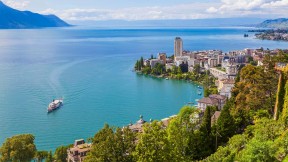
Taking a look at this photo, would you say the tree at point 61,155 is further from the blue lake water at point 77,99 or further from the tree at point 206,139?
the tree at point 206,139

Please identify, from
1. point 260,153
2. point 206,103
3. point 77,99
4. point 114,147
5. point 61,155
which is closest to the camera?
point 260,153

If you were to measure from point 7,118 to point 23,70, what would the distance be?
18919mm

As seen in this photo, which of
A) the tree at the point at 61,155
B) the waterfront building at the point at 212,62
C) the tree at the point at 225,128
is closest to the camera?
the tree at the point at 225,128

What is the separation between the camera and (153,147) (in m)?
7.05

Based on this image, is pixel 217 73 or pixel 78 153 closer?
pixel 78 153

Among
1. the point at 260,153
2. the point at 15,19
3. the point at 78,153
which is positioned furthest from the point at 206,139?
the point at 15,19

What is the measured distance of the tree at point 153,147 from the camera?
6.96 metres

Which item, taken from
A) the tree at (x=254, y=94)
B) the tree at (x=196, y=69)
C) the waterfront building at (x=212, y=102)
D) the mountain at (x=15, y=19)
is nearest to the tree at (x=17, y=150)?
the tree at (x=254, y=94)

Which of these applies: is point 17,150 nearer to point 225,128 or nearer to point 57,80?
point 225,128

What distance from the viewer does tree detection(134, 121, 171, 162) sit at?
6965 millimetres

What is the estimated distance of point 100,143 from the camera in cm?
852

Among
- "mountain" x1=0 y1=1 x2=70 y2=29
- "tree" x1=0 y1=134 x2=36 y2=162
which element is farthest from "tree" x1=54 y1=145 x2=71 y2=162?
"mountain" x1=0 y1=1 x2=70 y2=29

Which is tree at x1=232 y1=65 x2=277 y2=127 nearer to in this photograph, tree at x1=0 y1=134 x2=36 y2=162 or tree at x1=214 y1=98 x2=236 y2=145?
tree at x1=214 y1=98 x2=236 y2=145

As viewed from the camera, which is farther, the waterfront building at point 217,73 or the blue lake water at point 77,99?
the waterfront building at point 217,73
